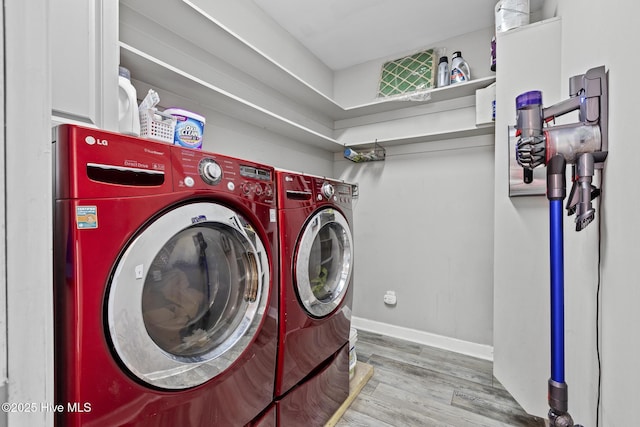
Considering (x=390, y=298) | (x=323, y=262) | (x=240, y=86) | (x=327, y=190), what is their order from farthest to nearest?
(x=390, y=298) → (x=240, y=86) → (x=323, y=262) → (x=327, y=190)

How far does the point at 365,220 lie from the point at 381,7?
5.73ft

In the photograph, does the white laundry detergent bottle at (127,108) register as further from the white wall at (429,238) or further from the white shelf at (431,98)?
the white wall at (429,238)

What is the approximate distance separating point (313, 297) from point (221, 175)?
2.47 ft

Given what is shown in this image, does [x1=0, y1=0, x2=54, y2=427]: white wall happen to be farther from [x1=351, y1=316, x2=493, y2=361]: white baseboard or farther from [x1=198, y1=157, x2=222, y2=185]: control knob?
[x1=351, y1=316, x2=493, y2=361]: white baseboard

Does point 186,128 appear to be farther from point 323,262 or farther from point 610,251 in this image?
point 610,251

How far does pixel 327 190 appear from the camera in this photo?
1479mm

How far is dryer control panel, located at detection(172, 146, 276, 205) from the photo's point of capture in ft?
2.68

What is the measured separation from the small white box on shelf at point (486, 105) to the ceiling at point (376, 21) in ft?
1.96

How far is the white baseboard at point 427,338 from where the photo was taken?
2258 millimetres

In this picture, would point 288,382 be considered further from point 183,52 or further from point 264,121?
point 183,52

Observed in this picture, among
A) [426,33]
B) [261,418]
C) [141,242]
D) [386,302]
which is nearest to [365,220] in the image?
[386,302]

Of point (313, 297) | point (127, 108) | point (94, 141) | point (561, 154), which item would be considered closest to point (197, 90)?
point (127, 108)

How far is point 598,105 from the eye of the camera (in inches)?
34.8

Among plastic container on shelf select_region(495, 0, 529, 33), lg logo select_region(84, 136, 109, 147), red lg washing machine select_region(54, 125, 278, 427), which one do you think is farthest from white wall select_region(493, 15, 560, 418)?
lg logo select_region(84, 136, 109, 147)
